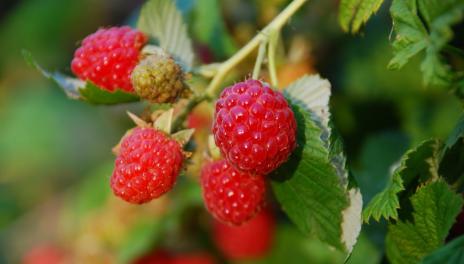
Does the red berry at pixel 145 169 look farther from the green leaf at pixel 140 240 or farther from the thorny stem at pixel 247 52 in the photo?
the green leaf at pixel 140 240

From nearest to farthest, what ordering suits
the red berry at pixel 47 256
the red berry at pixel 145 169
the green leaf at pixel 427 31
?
the green leaf at pixel 427 31, the red berry at pixel 145 169, the red berry at pixel 47 256

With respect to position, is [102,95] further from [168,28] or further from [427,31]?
[427,31]

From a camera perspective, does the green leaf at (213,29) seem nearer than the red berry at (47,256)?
Yes

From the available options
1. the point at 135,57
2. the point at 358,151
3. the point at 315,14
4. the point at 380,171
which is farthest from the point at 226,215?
the point at 315,14

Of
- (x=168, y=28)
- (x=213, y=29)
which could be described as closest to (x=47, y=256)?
(x=213, y=29)

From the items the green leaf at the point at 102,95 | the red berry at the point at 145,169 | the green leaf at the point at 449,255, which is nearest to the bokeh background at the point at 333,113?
the green leaf at the point at 102,95

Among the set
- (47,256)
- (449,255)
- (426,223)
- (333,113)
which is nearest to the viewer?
(449,255)

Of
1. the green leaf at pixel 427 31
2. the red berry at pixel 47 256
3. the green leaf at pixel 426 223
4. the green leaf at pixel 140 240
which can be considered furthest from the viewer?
the red berry at pixel 47 256
